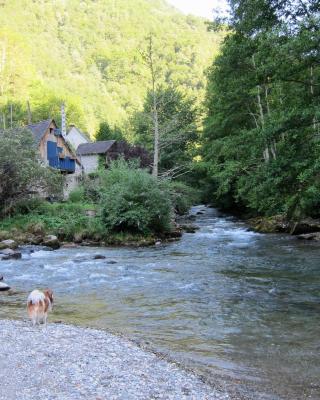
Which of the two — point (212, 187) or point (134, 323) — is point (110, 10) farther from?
point (134, 323)

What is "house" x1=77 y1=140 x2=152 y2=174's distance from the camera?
43.0 meters

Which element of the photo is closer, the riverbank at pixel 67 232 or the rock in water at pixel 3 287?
the rock in water at pixel 3 287

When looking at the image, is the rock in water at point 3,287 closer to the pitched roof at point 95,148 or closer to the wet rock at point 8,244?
the wet rock at point 8,244

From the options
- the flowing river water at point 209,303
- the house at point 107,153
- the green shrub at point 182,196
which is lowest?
the flowing river water at point 209,303

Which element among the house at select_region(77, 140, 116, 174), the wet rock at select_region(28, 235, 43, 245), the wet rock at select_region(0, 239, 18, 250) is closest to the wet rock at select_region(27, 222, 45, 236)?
the wet rock at select_region(28, 235, 43, 245)

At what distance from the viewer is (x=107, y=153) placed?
149 ft

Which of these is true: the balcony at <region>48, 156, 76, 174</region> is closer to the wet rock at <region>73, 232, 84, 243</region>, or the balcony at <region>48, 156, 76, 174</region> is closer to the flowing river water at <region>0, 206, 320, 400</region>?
the wet rock at <region>73, 232, 84, 243</region>

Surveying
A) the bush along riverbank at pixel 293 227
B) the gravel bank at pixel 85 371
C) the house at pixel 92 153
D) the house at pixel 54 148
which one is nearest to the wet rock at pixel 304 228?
the bush along riverbank at pixel 293 227

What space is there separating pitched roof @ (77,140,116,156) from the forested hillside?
16.3ft

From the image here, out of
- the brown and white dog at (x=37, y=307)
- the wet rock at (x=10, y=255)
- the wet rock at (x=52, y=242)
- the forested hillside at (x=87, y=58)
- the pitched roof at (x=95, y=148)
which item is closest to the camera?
the brown and white dog at (x=37, y=307)

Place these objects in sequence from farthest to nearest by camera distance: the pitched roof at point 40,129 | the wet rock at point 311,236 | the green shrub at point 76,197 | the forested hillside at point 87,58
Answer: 1. the forested hillside at point 87,58
2. the pitched roof at point 40,129
3. the green shrub at point 76,197
4. the wet rock at point 311,236

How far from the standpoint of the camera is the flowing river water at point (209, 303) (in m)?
7.29

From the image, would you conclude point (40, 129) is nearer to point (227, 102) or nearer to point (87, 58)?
point (227, 102)

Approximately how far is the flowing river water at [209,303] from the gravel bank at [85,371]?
2.18ft
